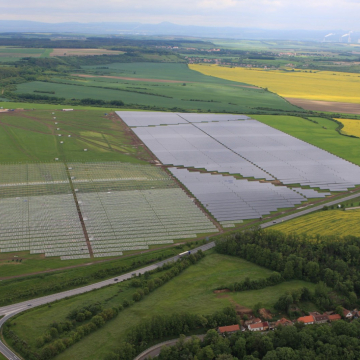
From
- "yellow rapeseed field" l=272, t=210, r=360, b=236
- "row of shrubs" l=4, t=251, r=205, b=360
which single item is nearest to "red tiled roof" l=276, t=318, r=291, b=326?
"row of shrubs" l=4, t=251, r=205, b=360

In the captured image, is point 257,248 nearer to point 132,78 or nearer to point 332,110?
point 332,110

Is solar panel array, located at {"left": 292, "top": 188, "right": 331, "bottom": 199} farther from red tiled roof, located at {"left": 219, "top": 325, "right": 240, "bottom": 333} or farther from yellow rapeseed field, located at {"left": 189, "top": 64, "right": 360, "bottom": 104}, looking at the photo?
yellow rapeseed field, located at {"left": 189, "top": 64, "right": 360, "bottom": 104}

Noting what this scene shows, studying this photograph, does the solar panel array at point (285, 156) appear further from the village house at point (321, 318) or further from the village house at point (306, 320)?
the village house at point (306, 320)

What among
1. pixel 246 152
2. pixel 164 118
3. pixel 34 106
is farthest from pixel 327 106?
pixel 34 106

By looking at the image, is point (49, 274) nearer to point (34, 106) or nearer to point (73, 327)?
point (73, 327)

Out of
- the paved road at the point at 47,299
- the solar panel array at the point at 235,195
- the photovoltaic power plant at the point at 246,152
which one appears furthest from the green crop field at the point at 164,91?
the paved road at the point at 47,299
